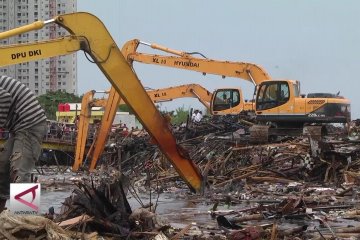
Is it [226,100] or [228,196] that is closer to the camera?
[228,196]

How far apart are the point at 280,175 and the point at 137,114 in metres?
5.11

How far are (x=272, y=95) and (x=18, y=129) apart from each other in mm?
18205

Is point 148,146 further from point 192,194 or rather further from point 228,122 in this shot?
point 192,194

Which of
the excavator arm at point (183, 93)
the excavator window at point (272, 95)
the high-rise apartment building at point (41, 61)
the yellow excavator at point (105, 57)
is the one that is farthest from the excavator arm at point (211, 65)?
the high-rise apartment building at point (41, 61)

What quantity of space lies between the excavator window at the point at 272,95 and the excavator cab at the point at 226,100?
6.70m

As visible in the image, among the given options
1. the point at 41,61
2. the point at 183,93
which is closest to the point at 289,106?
the point at 183,93

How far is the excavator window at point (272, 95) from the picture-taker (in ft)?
78.3

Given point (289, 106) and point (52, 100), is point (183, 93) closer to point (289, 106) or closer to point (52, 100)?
point (289, 106)

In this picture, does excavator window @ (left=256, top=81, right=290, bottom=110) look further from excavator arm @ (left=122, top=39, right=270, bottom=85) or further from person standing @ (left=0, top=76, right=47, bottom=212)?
person standing @ (left=0, top=76, right=47, bottom=212)

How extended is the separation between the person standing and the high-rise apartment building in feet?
241

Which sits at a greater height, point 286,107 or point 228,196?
point 286,107

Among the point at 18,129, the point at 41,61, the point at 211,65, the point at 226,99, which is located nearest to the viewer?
the point at 18,129

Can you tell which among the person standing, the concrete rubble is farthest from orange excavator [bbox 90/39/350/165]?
the person standing

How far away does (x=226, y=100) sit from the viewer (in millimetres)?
31250
